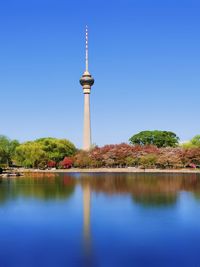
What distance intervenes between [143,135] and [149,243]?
4989 centimetres

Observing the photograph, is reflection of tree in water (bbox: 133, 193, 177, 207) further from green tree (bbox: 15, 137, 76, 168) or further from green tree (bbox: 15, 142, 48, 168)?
green tree (bbox: 15, 137, 76, 168)

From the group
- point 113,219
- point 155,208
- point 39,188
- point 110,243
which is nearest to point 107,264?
point 110,243

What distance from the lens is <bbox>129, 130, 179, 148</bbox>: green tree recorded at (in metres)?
60.3

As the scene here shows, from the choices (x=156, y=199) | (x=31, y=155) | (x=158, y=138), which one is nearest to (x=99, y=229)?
(x=156, y=199)

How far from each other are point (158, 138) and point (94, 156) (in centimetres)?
1355

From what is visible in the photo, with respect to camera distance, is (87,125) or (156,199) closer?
(156,199)

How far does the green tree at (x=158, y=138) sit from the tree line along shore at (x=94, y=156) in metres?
9.27

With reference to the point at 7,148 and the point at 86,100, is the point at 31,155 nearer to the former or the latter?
the point at 7,148

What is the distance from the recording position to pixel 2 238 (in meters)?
12.6

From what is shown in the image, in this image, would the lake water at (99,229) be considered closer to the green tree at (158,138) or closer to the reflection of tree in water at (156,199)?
the reflection of tree in water at (156,199)

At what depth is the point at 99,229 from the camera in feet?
45.4

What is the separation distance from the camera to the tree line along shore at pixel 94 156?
4709 cm

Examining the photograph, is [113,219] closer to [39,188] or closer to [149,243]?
[149,243]

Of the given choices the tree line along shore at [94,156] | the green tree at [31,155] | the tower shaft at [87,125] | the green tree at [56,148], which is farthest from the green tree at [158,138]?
the green tree at [31,155]
